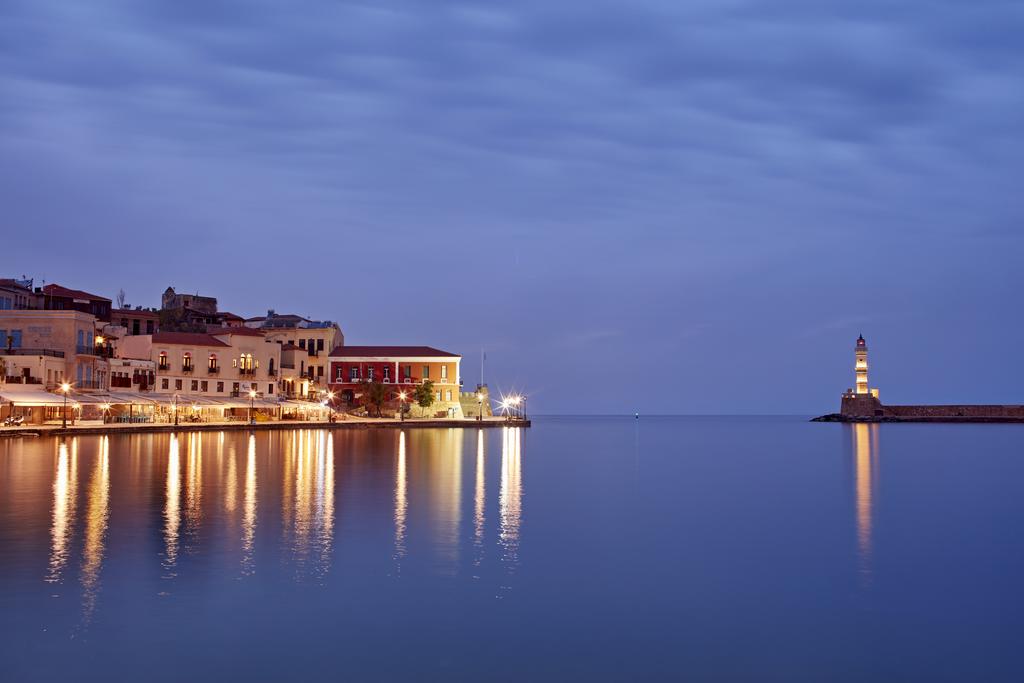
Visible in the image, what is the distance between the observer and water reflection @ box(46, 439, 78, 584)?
16.0 m

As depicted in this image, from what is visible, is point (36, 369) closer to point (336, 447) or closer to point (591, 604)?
point (336, 447)

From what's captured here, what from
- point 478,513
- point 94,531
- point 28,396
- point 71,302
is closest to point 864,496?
point 478,513

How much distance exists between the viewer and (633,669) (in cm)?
1160

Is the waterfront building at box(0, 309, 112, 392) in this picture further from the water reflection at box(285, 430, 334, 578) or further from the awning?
the water reflection at box(285, 430, 334, 578)

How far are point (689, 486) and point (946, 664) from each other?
23441 mm

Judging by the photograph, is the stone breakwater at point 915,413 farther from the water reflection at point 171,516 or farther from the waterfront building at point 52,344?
the water reflection at point 171,516

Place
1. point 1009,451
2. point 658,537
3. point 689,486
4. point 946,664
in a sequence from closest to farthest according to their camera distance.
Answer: point 946,664 → point 658,537 → point 689,486 → point 1009,451

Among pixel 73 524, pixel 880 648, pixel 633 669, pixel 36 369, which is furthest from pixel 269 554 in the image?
pixel 36 369

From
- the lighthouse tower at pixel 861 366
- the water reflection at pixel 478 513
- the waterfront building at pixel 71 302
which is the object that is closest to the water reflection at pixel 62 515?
the water reflection at pixel 478 513

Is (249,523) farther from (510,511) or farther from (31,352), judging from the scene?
(31,352)

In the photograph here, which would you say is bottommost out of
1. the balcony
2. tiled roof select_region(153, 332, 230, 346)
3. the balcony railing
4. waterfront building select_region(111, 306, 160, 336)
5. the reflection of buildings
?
the reflection of buildings

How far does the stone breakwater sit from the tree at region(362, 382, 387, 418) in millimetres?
88457

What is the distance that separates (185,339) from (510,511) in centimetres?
5216

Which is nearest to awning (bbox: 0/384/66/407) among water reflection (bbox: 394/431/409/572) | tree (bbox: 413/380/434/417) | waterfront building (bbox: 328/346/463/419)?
water reflection (bbox: 394/431/409/572)
